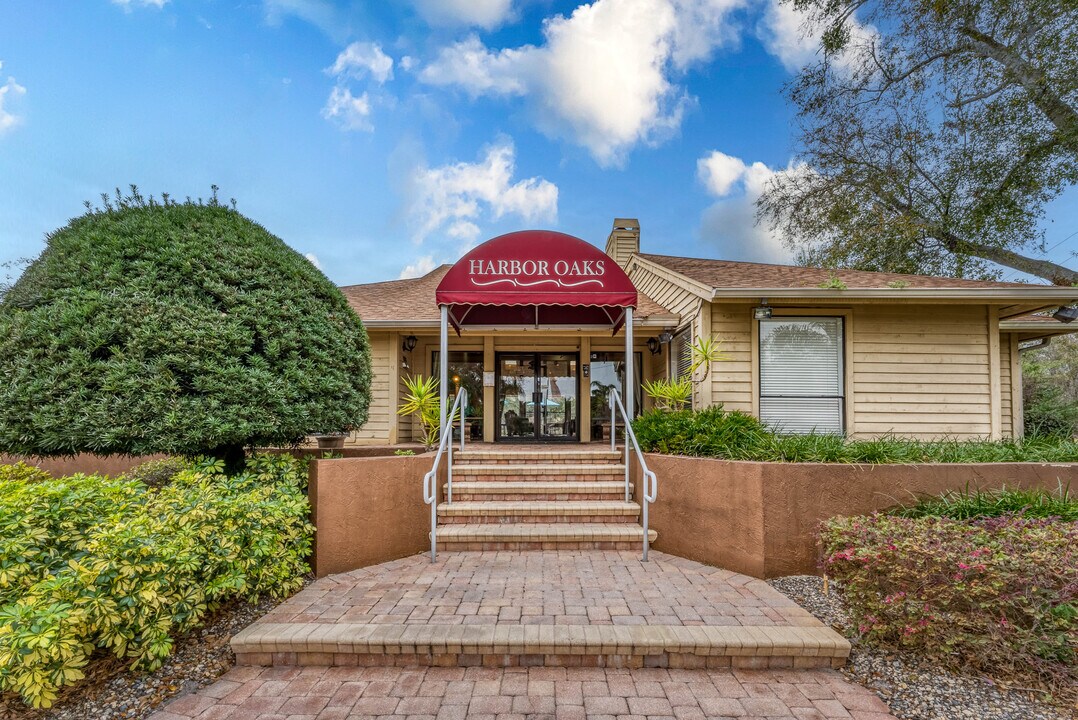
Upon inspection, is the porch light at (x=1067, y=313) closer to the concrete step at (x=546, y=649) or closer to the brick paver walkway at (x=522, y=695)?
the concrete step at (x=546, y=649)

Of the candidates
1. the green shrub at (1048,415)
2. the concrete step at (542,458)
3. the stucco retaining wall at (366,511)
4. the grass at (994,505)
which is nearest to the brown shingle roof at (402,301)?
the concrete step at (542,458)

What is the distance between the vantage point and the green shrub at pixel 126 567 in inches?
90.8

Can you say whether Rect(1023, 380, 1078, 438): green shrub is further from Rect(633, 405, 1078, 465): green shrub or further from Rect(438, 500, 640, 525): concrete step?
Rect(438, 500, 640, 525): concrete step

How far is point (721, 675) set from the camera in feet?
9.52

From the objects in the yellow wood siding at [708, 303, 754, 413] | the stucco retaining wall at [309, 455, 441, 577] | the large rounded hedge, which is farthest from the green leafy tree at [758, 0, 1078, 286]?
the large rounded hedge

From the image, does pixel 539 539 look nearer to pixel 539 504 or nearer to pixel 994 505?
pixel 539 504

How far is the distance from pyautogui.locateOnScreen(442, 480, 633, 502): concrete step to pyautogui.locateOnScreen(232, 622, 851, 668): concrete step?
246 centimetres

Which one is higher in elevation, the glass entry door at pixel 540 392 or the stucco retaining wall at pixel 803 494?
the glass entry door at pixel 540 392

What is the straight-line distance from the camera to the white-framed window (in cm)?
675

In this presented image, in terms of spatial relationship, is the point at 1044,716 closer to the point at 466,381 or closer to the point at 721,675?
the point at 721,675

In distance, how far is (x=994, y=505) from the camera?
3.94 meters

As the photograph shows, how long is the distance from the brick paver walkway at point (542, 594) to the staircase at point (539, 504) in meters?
0.19

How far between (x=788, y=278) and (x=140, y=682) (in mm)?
8453

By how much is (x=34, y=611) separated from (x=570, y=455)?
4847 millimetres
